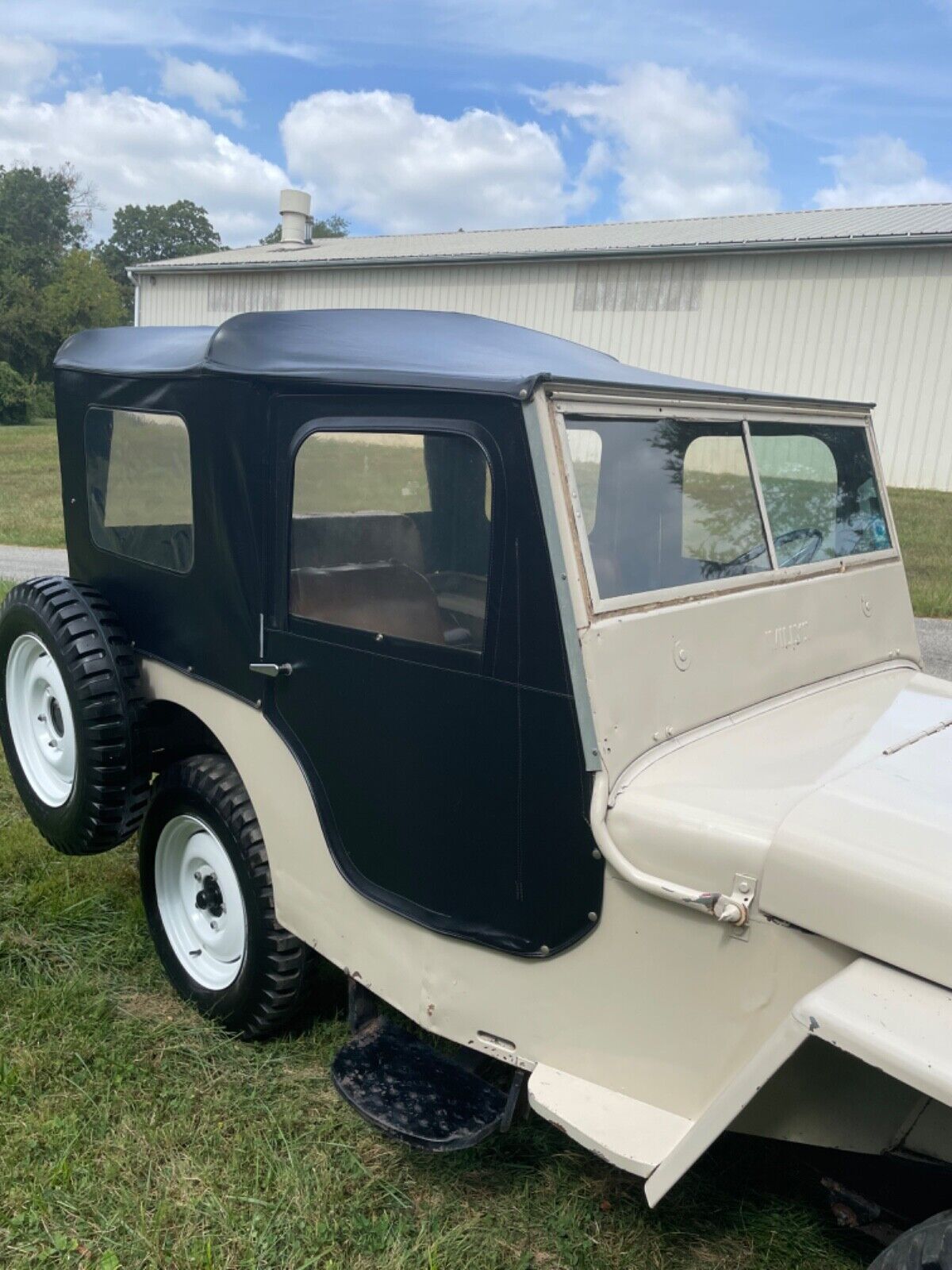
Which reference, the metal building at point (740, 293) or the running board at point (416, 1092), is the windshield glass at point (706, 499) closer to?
the running board at point (416, 1092)

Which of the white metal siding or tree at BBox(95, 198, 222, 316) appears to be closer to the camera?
the white metal siding

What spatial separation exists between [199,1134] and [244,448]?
1.89 m

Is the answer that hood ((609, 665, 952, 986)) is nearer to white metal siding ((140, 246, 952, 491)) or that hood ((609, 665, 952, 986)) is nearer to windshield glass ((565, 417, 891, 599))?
windshield glass ((565, 417, 891, 599))

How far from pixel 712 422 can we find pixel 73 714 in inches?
87.8

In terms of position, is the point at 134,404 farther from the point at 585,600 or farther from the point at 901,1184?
the point at 901,1184

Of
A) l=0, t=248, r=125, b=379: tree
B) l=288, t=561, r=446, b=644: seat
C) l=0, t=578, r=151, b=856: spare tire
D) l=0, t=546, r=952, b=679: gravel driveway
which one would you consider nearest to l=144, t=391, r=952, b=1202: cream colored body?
l=288, t=561, r=446, b=644: seat

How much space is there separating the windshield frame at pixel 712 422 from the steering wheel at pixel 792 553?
0.02 metres

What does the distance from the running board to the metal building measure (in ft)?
55.6

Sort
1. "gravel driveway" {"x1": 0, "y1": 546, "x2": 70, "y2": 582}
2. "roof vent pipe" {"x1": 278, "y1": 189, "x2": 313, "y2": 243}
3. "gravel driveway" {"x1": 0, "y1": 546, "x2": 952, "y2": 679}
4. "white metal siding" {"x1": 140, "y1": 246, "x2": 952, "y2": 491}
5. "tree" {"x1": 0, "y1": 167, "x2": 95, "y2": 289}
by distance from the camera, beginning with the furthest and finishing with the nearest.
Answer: "tree" {"x1": 0, "y1": 167, "x2": 95, "y2": 289} < "roof vent pipe" {"x1": 278, "y1": 189, "x2": 313, "y2": 243} < "white metal siding" {"x1": 140, "y1": 246, "x2": 952, "y2": 491} < "gravel driveway" {"x1": 0, "y1": 546, "x2": 70, "y2": 582} < "gravel driveway" {"x1": 0, "y1": 546, "x2": 952, "y2": 679}

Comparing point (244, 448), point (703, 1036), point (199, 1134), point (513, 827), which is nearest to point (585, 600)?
point (513, 827)

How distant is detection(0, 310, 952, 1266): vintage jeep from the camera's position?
2.09 metres

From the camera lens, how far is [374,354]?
9.39ft

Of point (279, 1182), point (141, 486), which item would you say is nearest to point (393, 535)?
point (141, 486)

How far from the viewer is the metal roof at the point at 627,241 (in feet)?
58.5
